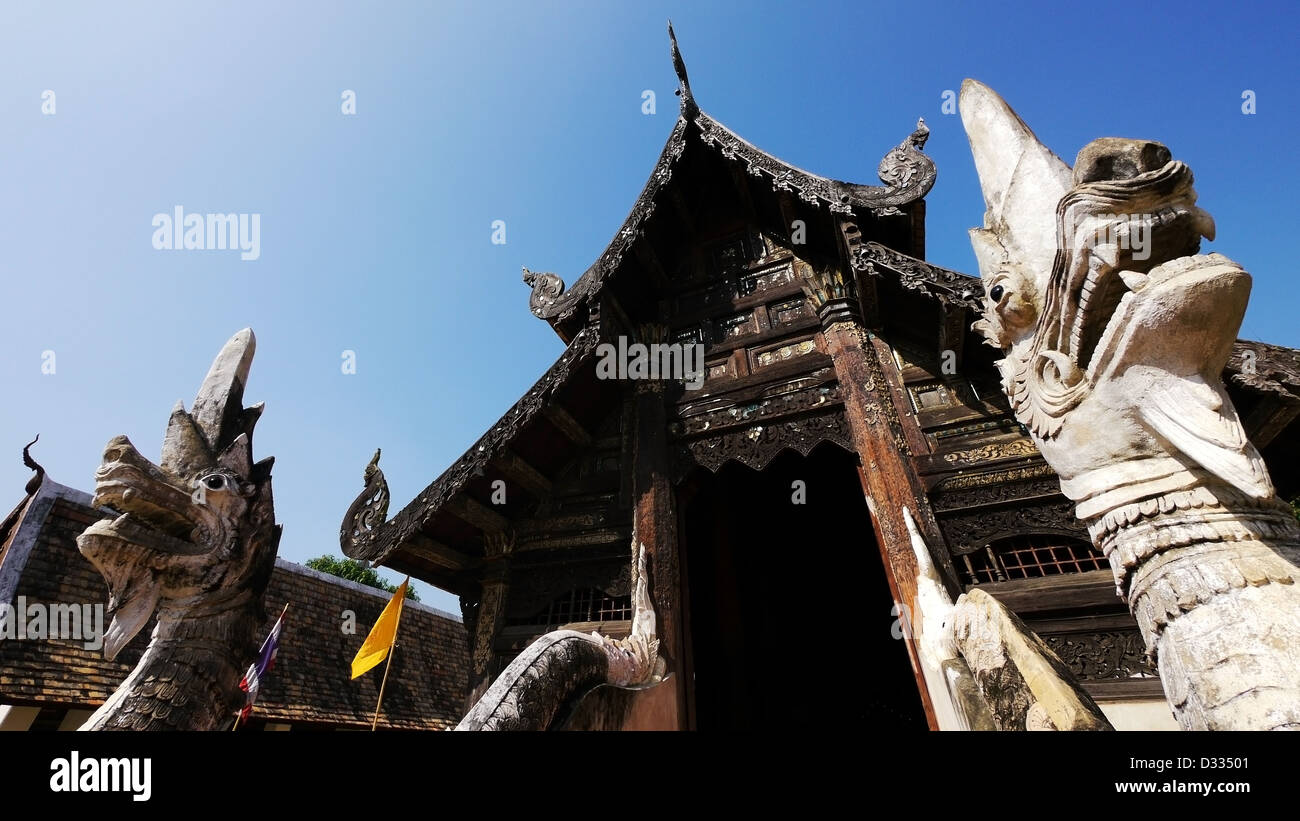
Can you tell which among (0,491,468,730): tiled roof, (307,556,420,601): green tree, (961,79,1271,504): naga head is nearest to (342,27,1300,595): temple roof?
(961,79,1271,504): naga head

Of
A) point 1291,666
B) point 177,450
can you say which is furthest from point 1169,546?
point 177,450

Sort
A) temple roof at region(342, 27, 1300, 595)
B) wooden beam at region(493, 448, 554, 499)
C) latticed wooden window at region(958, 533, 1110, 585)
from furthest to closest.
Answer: wooden beam at region(493, 448, 554, 499), temple roof at region(342, 27, 1300, 595), latticed wooden window at region(958, 533, 1110, 585)

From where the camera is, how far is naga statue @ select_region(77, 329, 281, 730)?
2912mm

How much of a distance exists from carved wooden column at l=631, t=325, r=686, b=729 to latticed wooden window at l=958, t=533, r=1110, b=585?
2.34m

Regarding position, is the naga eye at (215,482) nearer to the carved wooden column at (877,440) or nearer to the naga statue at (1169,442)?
the naga statue at (1169,442)

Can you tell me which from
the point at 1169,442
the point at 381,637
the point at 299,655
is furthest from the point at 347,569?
the point at 1169,442

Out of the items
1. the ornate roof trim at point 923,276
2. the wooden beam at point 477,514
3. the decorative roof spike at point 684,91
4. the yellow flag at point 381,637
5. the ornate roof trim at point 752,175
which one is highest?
the decorative roof spike at point 684,91

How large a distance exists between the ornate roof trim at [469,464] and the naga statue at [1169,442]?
4.03 metres

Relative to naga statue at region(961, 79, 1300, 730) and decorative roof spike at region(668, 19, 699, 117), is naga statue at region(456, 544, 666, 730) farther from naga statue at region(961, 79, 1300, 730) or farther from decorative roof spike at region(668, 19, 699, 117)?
decorative roof spike at region(668, 19, 699, 117)

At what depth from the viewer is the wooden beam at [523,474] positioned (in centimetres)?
591

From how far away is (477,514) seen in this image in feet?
19.5

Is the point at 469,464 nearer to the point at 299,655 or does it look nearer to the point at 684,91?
the point at 684,91

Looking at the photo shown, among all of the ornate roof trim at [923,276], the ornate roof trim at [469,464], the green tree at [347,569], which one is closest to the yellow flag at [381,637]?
the ornate roof trim at [469,464]
